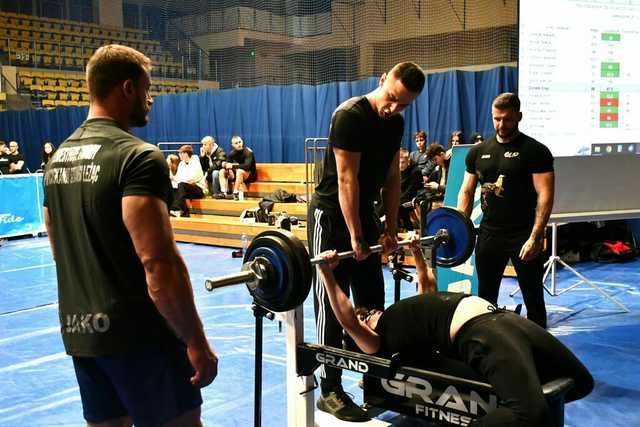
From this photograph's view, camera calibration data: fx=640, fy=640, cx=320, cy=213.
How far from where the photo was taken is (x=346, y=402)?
2859 millimetres

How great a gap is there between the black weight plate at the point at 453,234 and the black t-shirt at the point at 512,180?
1.17ft

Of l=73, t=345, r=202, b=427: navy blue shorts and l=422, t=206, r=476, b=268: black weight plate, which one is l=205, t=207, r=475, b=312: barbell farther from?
l=422, t=206, r=476, b=268: black weight plate

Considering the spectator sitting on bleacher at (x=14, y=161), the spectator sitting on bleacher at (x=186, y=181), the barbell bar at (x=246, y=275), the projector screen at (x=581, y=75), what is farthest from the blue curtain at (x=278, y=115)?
the barbell bar at (x=246, y=275)

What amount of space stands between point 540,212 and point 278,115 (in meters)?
8.27

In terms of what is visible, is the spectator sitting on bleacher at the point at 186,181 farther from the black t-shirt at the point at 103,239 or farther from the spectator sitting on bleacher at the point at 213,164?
the black t-shirt at the point at 103,239

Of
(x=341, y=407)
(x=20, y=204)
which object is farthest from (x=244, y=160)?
(x=341, y=407)

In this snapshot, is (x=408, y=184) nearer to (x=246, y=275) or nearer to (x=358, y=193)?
(x=358, y=193)

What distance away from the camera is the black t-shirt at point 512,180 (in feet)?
10.9

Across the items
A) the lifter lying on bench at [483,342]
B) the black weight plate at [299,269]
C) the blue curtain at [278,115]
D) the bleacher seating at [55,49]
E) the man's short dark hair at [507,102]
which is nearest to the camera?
the lifter lying on bench at [483,342]

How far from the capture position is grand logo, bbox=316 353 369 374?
7.73 feet

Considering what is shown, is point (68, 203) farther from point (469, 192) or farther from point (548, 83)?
point (548, 83)

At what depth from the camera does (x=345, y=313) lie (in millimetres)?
2438

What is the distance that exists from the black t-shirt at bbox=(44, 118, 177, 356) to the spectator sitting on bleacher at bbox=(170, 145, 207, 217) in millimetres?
8315

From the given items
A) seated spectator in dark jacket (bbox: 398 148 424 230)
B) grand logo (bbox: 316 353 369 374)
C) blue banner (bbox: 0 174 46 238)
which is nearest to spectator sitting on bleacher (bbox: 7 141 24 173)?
blue banner (bbox: 0 174 46 238)
